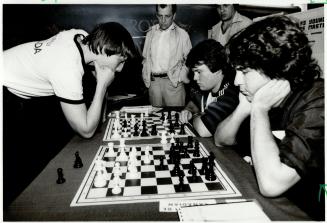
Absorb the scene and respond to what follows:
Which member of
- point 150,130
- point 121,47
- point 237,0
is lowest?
point 150,130

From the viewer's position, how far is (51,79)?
5.18ft

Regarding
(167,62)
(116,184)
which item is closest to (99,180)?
(116,184)

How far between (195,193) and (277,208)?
0.29m

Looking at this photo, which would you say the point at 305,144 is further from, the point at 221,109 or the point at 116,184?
the point at 221,109

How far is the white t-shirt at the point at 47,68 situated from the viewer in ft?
5.11

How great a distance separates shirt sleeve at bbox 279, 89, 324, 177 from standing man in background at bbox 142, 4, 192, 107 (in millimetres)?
2960

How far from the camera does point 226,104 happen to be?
187 cm

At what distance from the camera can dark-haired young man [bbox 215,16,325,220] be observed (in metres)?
0.96

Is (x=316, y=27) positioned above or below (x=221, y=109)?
above

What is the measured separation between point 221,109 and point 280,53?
69 centimetres

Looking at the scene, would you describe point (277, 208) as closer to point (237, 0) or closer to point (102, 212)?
point (102, 212)

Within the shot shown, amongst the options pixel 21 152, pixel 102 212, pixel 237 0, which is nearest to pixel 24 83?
pixel 21 152

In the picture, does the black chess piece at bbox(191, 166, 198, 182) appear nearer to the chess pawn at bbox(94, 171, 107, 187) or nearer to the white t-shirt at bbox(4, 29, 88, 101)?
the chess pawn at bbox(94, 171, 107, 187)

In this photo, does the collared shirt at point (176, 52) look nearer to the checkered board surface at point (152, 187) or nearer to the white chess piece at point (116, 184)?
the checkered board surface at point (152, 187)
